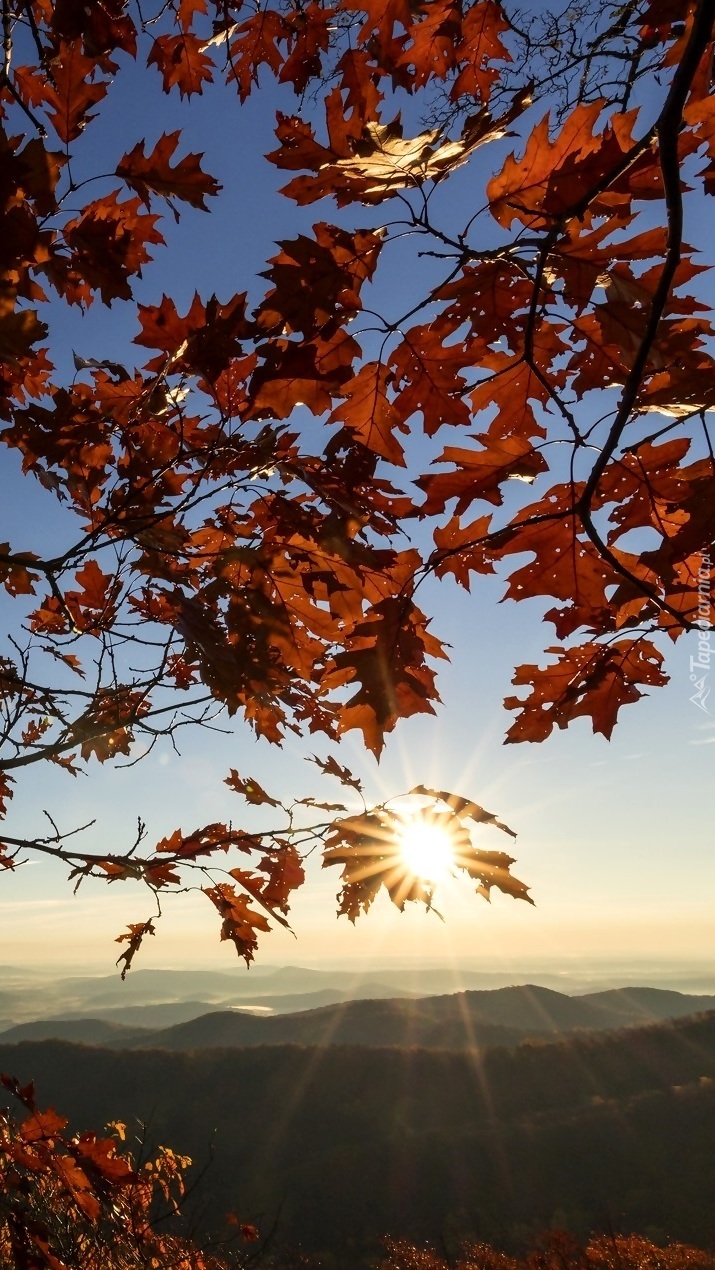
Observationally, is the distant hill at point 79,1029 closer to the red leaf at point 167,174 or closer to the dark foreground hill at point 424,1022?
the dark foreground hill at point 424,1022

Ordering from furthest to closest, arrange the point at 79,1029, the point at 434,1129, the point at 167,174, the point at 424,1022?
the point at 79,1029 < the point at 424,1022 < the point at 434,1129 < the point at 167,174

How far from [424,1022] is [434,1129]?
22613 mm

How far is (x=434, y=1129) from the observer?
121ft

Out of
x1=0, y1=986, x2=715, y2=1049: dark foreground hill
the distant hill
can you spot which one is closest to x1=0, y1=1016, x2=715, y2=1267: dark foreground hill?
x1=0, y1=986, x2=715, y2=1049: dark foreground hill

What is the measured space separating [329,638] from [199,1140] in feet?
163

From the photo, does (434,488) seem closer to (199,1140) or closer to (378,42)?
(378,42)

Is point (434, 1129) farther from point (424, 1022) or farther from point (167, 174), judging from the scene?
point (167, 174)

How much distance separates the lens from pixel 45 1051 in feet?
170

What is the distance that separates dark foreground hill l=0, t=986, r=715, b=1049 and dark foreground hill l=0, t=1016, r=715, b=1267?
16.6 ft

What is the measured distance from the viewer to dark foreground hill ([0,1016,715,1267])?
97.5ft

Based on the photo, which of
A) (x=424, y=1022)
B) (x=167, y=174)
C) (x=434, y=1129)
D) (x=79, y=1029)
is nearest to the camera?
(x=167, y=174)

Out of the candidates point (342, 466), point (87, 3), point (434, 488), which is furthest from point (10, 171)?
point (434, 488)

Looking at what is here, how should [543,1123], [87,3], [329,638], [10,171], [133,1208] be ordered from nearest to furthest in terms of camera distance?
[10,171], [87,3], [329,638], [133,1208], [543,1123]

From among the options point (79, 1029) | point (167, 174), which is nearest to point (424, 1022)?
point (79, 1029)
